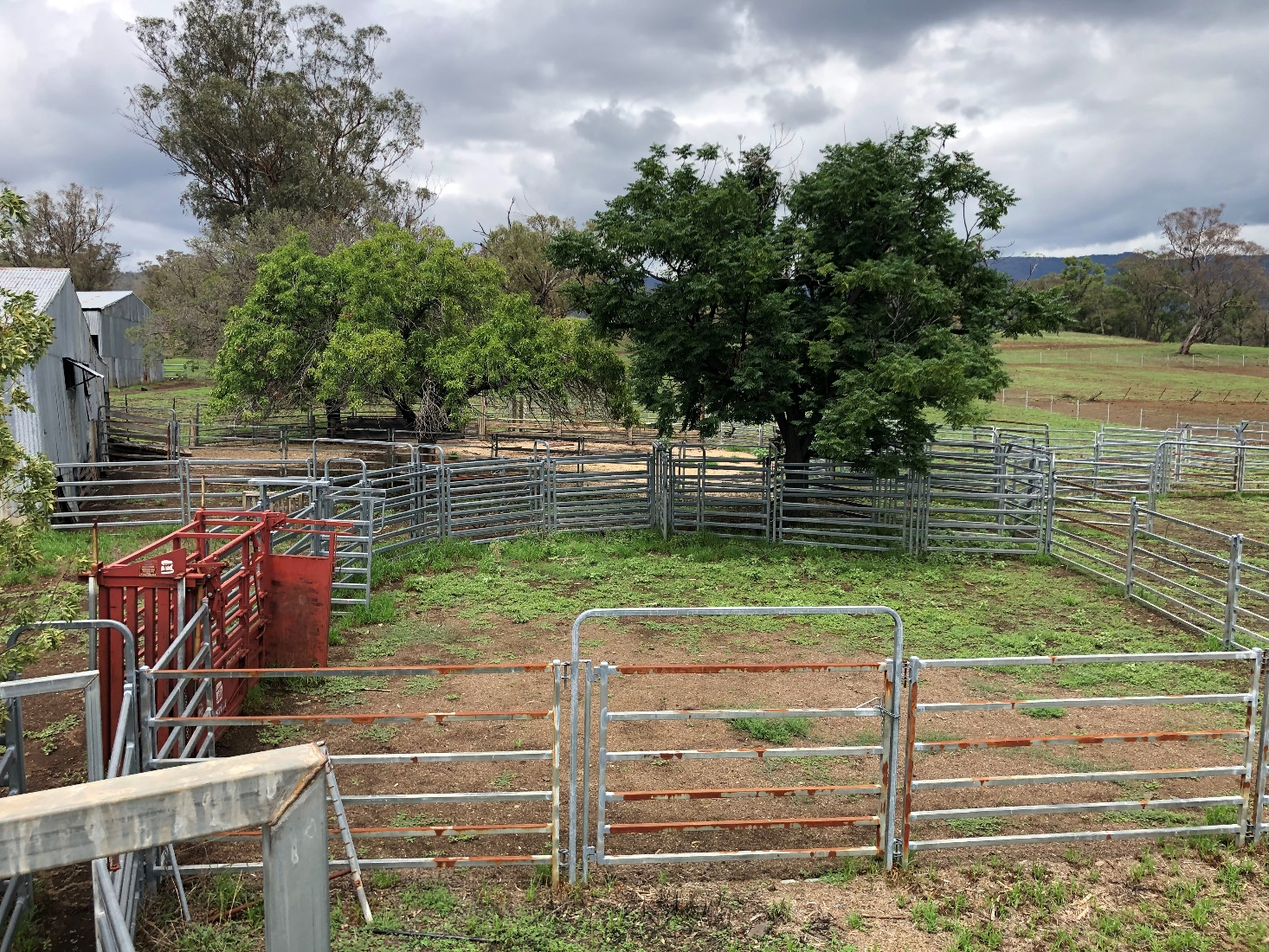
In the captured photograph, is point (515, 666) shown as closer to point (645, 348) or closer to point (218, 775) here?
point (218, 775)

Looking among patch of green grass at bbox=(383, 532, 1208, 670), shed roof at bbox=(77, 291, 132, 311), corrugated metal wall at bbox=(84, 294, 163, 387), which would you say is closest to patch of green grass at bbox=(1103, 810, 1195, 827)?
patch of green grass at bbox=(383, 532, 1208, 670)

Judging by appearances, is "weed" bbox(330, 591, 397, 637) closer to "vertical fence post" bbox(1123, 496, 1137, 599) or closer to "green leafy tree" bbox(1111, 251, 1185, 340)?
"vertical fence post" bbox(1123, 496, 1137, 599)

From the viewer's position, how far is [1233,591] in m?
10.2

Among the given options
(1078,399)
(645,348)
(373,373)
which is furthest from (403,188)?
(1078,399)

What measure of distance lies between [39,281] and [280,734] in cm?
1587

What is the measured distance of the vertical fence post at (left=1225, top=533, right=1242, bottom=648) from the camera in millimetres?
10130

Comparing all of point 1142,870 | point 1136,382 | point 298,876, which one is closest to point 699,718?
point 1142,870

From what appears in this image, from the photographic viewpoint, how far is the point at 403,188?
45562 millimetres

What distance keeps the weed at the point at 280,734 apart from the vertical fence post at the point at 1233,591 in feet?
33.3

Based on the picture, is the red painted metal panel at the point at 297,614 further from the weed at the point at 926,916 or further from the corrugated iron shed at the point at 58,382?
the corrugated iron shed at the point at 58,382

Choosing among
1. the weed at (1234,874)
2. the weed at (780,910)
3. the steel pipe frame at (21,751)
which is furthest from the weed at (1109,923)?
the steel pipe frame at (21,751)

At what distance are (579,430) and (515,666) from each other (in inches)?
1140

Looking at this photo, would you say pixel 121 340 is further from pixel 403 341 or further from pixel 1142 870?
pixel 1142 870

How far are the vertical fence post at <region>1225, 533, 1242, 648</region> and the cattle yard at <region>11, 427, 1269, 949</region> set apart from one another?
0.20ft
